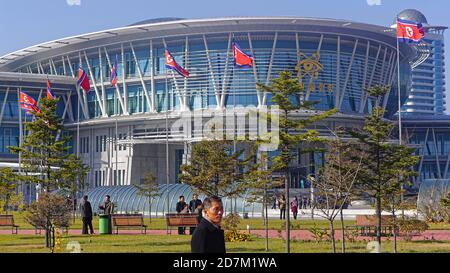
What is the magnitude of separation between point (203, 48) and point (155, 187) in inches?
1393

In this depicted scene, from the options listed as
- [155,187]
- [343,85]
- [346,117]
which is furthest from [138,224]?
[343,85]

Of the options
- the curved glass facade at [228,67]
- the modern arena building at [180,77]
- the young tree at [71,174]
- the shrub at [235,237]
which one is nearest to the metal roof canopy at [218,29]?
the modern arena building at [180,77]

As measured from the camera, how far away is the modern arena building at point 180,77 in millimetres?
88938

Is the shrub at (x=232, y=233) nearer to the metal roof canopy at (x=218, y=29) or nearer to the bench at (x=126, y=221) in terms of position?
the bench at (x=126, y=221)

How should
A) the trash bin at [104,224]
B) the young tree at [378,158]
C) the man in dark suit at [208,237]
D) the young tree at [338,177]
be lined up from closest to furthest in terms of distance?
the man in dark suit at [208,237], the young tree at [338,177], the young tree at [378,158], the trash bin at [104,224]

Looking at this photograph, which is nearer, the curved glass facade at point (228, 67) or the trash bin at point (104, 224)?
the trash bin at point (104, 224)

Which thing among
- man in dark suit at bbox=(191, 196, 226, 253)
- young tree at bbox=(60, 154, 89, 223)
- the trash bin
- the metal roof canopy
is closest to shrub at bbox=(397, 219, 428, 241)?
the trash bin

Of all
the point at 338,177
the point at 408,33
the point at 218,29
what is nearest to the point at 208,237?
the point at 338,177

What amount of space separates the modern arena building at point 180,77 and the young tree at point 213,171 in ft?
158

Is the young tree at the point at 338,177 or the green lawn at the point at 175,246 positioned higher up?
the young tree at the point at 338,177

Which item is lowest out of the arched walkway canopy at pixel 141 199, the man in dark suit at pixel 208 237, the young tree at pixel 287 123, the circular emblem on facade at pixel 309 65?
the arched walkway canopy at pixel 141 199

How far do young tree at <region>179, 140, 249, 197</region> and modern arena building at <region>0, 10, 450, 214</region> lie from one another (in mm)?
48148

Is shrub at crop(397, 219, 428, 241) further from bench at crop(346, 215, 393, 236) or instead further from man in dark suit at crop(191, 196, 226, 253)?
man in dark suit at crop(191, 196, 226, 253)

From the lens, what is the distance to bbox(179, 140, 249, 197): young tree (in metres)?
30.8
